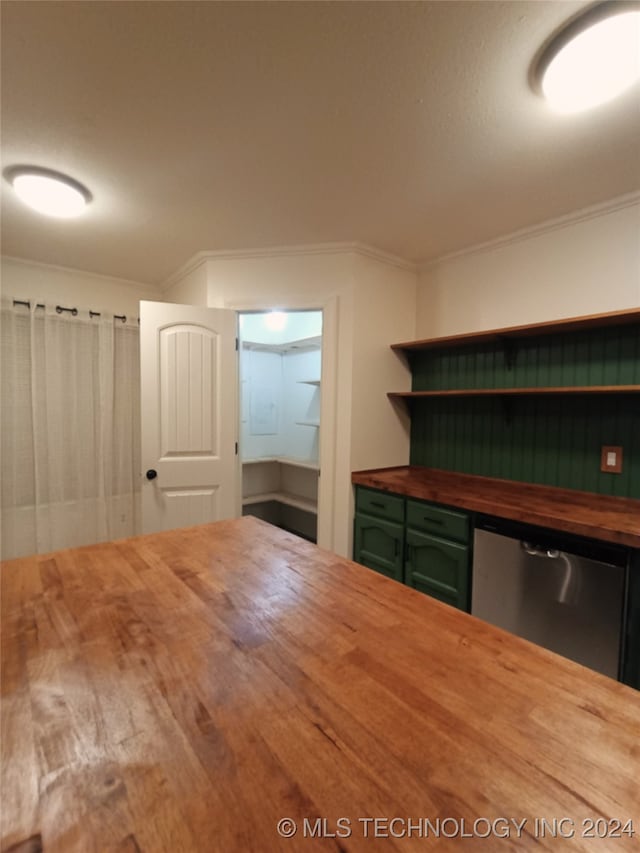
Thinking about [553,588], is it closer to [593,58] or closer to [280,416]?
[593,58]

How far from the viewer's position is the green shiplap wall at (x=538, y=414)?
6.40 feet

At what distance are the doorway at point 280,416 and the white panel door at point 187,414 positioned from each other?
116 cm

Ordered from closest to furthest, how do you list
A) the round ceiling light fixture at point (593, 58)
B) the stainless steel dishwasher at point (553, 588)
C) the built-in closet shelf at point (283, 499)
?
the round ceiling light fixture at point (593, 58) < the stainless steel dishwasher at point (553, 588) < the built-in closet shelf at point (283, 499)

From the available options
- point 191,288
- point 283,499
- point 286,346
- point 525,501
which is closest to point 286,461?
point 283,499


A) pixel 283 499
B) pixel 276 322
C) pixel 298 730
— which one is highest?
pixel 276 322

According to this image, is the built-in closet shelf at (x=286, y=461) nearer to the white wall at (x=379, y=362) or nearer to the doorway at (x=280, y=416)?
the doorway at (x=280, y=416)

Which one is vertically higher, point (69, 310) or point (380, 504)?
point (69, 310)

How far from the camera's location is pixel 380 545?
2.42 meters

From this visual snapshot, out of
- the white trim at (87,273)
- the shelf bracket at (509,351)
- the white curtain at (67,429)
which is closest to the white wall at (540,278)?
the shelf bracket at (509,351)

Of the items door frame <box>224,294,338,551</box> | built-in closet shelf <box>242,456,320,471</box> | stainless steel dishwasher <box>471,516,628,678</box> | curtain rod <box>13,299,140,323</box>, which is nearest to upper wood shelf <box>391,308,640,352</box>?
door frame <box>224,294,338,551</box>

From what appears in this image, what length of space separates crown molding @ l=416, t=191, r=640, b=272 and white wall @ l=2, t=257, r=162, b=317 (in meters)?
2.55

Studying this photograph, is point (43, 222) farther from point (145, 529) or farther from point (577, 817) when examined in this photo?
point (577, 817)

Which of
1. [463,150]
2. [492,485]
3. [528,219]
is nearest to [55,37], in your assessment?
[463,150]

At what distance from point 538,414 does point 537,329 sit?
20.0 inches
